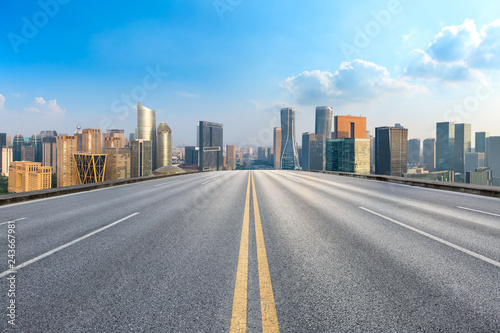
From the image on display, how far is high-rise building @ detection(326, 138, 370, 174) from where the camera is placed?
106m

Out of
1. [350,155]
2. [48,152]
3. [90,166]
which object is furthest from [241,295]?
[48,152]

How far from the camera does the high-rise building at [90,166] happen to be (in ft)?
235

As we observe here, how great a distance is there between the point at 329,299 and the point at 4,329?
3.39m

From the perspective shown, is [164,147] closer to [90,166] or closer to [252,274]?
[90,166]

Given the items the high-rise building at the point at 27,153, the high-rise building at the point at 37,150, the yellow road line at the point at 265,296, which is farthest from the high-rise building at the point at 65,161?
the yellow road line at the point at 265,296

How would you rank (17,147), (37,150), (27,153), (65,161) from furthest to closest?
(17,147)
(37,150)
(27,153)
(65,161)

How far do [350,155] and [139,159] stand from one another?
115 meters

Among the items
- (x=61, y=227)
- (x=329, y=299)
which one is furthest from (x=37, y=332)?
(x=61, y=227)

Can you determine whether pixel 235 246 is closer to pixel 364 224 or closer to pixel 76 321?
pixel 76 321

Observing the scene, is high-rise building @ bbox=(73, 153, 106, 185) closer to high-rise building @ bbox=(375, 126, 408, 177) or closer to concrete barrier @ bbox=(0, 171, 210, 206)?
concrete barrier @ bbox=(0, 171, 210, 206)

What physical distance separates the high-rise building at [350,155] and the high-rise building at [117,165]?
9676cm

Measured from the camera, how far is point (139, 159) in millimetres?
129500

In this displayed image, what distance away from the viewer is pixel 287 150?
198625mm

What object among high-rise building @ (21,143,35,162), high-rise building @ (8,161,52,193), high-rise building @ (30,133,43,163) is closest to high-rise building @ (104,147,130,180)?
high-rise building @ (8,161,52,193)
